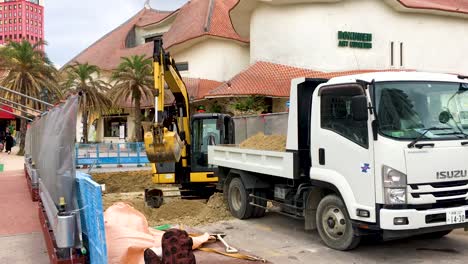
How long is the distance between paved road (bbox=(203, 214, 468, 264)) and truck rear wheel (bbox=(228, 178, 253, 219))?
0.45 meters

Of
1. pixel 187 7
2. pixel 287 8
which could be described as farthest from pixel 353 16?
pixel 187 7

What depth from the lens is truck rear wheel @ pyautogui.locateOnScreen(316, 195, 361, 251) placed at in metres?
6.89

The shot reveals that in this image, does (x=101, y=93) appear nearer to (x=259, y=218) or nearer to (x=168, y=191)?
(x=168, y=191)

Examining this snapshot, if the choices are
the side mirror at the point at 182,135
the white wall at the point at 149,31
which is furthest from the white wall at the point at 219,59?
the side mirror at the point at 182,135

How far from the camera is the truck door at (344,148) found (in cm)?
640

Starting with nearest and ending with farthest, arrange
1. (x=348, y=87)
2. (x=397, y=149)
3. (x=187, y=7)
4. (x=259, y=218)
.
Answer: (x=397, y=149), (x=348, y=87), (x=259, y=218), (x=187, y=7)

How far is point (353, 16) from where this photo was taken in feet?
100

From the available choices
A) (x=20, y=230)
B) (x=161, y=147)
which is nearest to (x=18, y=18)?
(x=161, y=147)

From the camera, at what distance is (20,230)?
8.71 metres

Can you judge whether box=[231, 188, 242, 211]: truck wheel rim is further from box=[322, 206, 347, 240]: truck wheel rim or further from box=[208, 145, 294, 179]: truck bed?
box=[322, 206, 347, 240]: truck wheel rim

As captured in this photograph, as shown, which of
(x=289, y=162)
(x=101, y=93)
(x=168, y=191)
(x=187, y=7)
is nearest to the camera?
(x=289, y=162)

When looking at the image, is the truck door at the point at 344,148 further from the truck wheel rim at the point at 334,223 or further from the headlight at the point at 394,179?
the truck wheel rim at the point at 334,223

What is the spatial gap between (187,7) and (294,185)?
41357 millimetres

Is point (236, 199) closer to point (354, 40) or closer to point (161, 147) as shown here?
point (161, 147)
